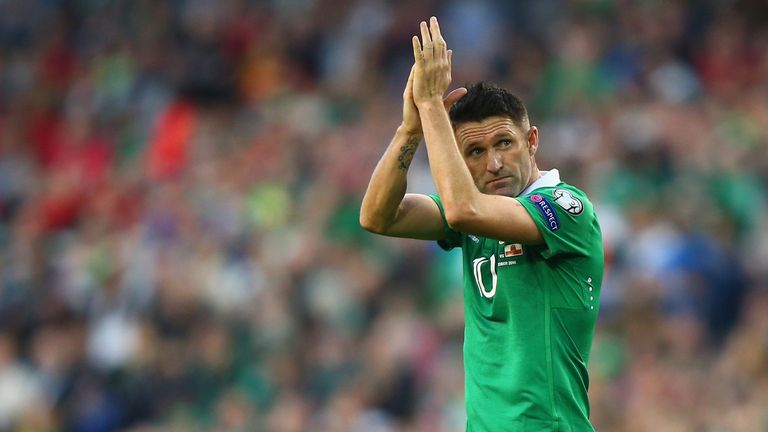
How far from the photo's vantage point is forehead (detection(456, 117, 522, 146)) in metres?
4.57

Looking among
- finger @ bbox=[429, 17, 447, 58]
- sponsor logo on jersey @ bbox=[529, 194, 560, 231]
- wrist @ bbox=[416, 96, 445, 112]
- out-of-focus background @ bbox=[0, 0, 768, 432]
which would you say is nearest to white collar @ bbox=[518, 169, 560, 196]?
sponsor logo on jersey @ bbox=[529, 194, 560, 231]

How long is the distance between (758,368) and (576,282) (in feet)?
13.0

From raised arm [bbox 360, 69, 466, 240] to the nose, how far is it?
24cm

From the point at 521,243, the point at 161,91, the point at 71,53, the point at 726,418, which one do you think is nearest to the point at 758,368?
the point at 726,418

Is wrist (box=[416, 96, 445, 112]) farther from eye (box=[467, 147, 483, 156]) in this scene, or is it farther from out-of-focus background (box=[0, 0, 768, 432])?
out-of-focus background (box=[0, 0, 768, 432])

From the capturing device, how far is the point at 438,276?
10070 millimetres

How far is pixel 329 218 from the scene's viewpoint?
1112cm

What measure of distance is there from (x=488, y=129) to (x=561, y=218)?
41 cm

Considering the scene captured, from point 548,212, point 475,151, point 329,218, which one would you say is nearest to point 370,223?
point 475,151

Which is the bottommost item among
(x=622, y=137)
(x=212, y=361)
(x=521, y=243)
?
(x=212, y=361)

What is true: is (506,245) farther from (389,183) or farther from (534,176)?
(389,183)

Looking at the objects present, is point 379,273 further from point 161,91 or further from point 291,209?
point 161,91

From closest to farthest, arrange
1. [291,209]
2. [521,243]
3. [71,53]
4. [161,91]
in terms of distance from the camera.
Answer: [521,243] → [291,209] → [161,91] → [71,53]

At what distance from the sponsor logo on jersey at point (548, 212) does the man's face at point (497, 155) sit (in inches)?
6.3
